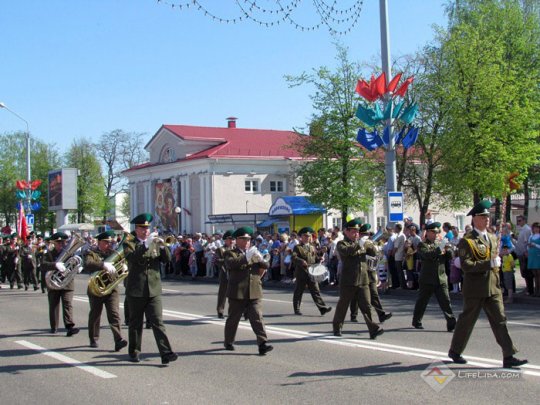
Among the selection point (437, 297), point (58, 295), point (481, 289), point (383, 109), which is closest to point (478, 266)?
point (481, 289)

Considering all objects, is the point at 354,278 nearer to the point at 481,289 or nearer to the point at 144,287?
the point at 481,289

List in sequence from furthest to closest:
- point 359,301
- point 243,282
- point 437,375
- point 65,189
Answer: point 65,189 < point 359,301 < point 243,282 < point 437,375

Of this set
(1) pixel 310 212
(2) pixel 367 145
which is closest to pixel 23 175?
(1) pixel 310 212

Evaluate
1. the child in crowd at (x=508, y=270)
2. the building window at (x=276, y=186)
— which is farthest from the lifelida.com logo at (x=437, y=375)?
the building window at (x=276, y=186)

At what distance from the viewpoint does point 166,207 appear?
194ft

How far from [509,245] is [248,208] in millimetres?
39622

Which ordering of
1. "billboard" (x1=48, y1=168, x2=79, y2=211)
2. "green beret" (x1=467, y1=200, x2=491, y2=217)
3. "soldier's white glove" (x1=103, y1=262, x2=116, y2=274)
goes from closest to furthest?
"green beret" (x1=467, y1=200, x2=491, y2=217)
"soldier's white glove" (x1=103, y1=262, x2=116, y2=274)
"billboard" (x1=48, y1=168, x2=79, y2=211)

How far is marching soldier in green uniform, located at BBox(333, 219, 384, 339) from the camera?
1028cm

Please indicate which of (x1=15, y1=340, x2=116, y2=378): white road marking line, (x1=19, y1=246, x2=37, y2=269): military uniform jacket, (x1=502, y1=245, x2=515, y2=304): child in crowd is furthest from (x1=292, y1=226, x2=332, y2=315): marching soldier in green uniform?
(x1=19, y1=246, x2=37, y2=269): military uniform jacket

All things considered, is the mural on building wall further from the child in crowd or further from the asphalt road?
the asphalt road

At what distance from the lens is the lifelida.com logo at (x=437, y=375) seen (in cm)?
723

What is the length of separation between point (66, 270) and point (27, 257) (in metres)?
12.0

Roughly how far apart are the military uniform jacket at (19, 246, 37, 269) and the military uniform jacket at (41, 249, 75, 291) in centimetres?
1100

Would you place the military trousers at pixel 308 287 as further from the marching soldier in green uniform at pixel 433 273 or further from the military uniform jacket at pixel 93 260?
the military uniform jacket at pixel 93 260
